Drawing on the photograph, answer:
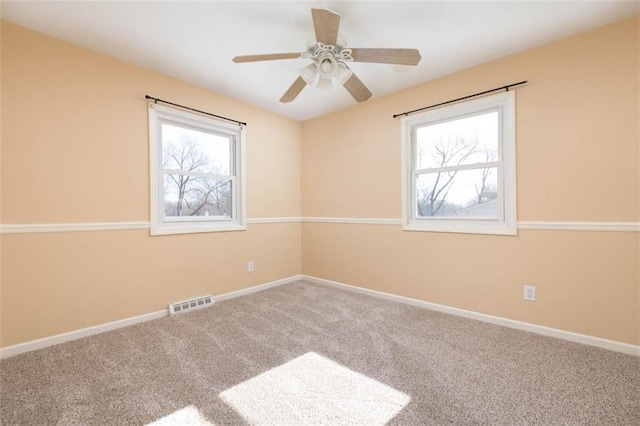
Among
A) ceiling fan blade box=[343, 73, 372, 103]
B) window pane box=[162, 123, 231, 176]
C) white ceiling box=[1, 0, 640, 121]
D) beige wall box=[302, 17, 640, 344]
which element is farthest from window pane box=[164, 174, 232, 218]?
beige wall box=[302, 17, 640, 344]

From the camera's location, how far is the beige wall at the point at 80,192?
6.46ft

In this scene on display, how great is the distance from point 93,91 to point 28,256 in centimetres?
139

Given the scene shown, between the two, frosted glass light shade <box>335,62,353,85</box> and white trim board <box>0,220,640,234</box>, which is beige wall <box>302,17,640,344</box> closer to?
white trim board <box>0,220,640,234</box>

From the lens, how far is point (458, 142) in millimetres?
2789

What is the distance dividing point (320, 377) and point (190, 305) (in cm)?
177

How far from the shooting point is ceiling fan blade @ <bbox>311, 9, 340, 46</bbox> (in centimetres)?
145

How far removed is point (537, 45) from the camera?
222 cm

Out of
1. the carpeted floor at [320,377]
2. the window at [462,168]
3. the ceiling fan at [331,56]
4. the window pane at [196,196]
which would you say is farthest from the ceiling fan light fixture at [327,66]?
the carpeted floor at [320,377]

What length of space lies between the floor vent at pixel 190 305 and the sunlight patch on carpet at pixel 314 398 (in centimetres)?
147

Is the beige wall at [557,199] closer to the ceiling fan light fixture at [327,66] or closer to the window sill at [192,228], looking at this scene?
the ceiling fan light fixture at [327,66]

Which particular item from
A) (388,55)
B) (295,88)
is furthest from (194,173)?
(388,55)

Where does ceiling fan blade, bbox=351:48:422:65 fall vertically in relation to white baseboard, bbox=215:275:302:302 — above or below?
above

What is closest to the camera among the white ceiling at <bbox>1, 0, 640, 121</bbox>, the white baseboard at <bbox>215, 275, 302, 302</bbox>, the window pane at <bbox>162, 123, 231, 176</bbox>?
the white ceiling at <bbox>1, 0, 640, 121</bbox>

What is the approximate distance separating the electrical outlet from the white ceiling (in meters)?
2.00
